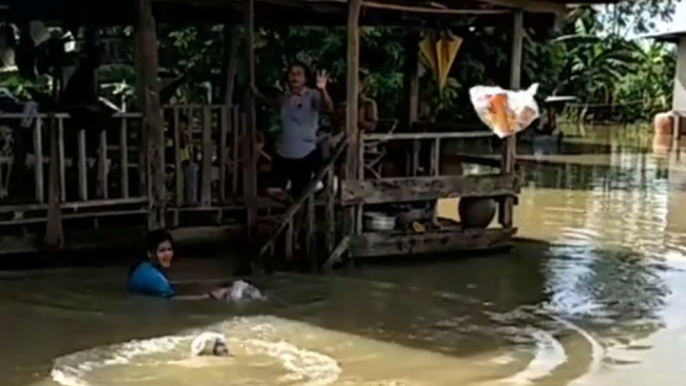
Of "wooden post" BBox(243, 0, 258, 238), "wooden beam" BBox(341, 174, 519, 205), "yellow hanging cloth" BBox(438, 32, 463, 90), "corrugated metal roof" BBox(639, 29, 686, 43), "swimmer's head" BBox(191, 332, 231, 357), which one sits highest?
"corrugated metal roof" BBox(639, 29, 686, 43)

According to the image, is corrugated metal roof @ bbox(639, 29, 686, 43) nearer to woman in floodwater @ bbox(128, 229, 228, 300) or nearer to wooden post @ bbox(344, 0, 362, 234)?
wooden post @ bbox(344, 0, 362, 234)

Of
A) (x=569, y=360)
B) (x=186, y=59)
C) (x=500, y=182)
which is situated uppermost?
(x=186, y=59)

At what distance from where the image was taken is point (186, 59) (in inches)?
744

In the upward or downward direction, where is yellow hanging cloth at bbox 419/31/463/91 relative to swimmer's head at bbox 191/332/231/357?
upward

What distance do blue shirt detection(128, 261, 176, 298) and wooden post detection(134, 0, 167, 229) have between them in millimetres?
1324

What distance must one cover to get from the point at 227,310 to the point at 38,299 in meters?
1.64

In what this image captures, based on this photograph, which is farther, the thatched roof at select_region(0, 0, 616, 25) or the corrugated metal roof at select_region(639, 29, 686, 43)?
the corrugated metal roof at select_region(639, 29, 686, 43)

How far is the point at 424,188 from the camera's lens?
37.4 ft

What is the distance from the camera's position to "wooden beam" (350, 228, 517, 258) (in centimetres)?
1095

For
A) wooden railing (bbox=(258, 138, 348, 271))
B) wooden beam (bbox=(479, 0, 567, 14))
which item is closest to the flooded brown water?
wooden railing (bbox=(258, 138, 348, 271))

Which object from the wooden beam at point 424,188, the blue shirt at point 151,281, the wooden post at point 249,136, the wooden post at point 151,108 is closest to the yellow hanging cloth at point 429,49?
the wooden beam at point 424,188

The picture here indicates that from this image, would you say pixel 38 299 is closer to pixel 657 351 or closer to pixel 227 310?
pixel 227 310

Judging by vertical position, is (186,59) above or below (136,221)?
above

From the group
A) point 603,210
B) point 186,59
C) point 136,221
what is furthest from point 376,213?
point 186,59
